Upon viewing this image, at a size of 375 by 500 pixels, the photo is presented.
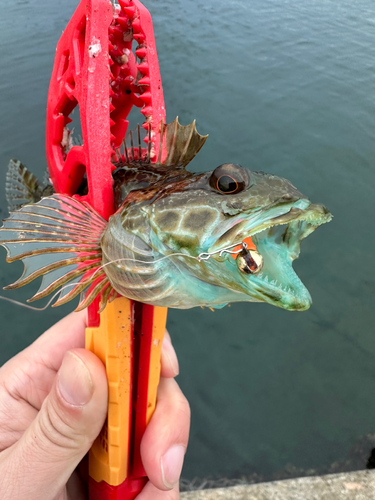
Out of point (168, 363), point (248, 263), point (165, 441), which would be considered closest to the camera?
point (248, 263)

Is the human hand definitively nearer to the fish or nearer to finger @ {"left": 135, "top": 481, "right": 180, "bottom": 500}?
finger @ {"left": 135, "top": 481, "right": 180, "bottom": 500}

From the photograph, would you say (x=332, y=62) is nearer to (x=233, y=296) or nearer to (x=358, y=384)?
(x=358, y=384)

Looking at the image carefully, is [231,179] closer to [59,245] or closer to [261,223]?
[261,223]

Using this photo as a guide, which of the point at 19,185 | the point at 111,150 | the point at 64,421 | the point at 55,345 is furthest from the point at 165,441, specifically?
the point at 19,185

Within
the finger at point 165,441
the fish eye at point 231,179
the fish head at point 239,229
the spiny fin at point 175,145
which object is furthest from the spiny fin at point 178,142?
the finger at point 165,441

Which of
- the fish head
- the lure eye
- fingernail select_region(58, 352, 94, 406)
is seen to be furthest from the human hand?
the lure eye

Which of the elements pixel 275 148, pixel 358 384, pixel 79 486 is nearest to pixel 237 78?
pixel 275 148
